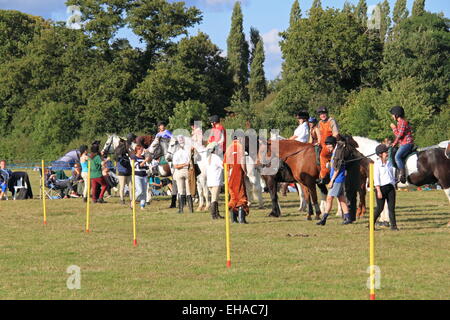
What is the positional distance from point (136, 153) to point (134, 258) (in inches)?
483

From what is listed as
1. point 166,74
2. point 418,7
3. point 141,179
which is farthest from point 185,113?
point 141,179

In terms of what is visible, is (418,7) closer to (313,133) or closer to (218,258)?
(313,133)

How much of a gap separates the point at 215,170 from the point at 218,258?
6487 mm

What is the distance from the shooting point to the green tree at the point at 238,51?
88.1 meters

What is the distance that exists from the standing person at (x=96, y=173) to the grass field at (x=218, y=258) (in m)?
5.35

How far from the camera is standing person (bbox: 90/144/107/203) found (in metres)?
24.9

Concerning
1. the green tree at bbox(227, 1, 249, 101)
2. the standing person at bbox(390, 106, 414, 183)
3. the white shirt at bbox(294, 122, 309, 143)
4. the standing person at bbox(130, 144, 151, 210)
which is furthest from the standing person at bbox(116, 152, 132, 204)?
the green tree at bbox(227, 1, 249, 101)

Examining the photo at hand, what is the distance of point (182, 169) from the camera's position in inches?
816

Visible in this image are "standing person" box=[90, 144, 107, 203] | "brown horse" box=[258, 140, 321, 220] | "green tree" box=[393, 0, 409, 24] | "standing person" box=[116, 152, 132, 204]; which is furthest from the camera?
"green tree" box=[393, 0, 409, 24]

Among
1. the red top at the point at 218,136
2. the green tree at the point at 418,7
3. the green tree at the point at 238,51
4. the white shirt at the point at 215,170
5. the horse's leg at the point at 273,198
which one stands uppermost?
the green tree at the point at 418,7

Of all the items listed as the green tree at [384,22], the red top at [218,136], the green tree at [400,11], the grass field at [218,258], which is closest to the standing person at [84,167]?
the grass field at [218,258]

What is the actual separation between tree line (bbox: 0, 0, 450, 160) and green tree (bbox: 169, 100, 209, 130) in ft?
0.40

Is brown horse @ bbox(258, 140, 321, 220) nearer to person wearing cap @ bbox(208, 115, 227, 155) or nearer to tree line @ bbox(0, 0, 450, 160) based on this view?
person wearing cap @ bbox(208, 115, 227, 155)

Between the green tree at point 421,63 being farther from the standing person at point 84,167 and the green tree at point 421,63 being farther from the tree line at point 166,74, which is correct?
the standing person at point 84,167
